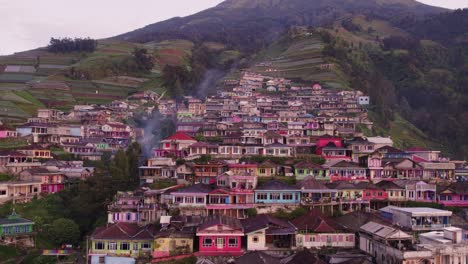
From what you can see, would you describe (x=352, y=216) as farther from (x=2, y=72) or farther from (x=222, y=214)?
(x=2, y=72)

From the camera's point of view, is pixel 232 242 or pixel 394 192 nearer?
pixel 232 242

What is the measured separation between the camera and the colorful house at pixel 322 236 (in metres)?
33.3

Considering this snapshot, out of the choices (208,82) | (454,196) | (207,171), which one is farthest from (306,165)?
(208,82)

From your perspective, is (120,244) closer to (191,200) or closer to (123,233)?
(123,233)

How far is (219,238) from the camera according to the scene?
1283 inches

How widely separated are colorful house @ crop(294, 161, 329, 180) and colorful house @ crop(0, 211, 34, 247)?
20583 mm

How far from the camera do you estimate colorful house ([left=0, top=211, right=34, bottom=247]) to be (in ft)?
125

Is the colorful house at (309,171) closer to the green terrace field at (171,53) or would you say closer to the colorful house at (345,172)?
the colorful house at (345,172)

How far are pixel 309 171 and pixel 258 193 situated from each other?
6093 millimetres

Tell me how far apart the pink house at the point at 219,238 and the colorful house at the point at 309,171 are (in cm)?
979

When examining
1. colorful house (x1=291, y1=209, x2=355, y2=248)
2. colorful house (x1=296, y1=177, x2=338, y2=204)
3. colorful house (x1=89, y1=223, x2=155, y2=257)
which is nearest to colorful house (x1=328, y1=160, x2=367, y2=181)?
colorful house (x1=296, y1=177, x2=338, y2=204)

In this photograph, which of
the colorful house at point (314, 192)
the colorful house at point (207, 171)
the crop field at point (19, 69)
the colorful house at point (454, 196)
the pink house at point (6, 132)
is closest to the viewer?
the colorful house at point (314, 192)

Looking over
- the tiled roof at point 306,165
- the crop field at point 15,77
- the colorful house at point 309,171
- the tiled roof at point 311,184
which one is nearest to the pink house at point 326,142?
the tiled roof at point 306,165

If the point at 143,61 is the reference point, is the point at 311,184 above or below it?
below
